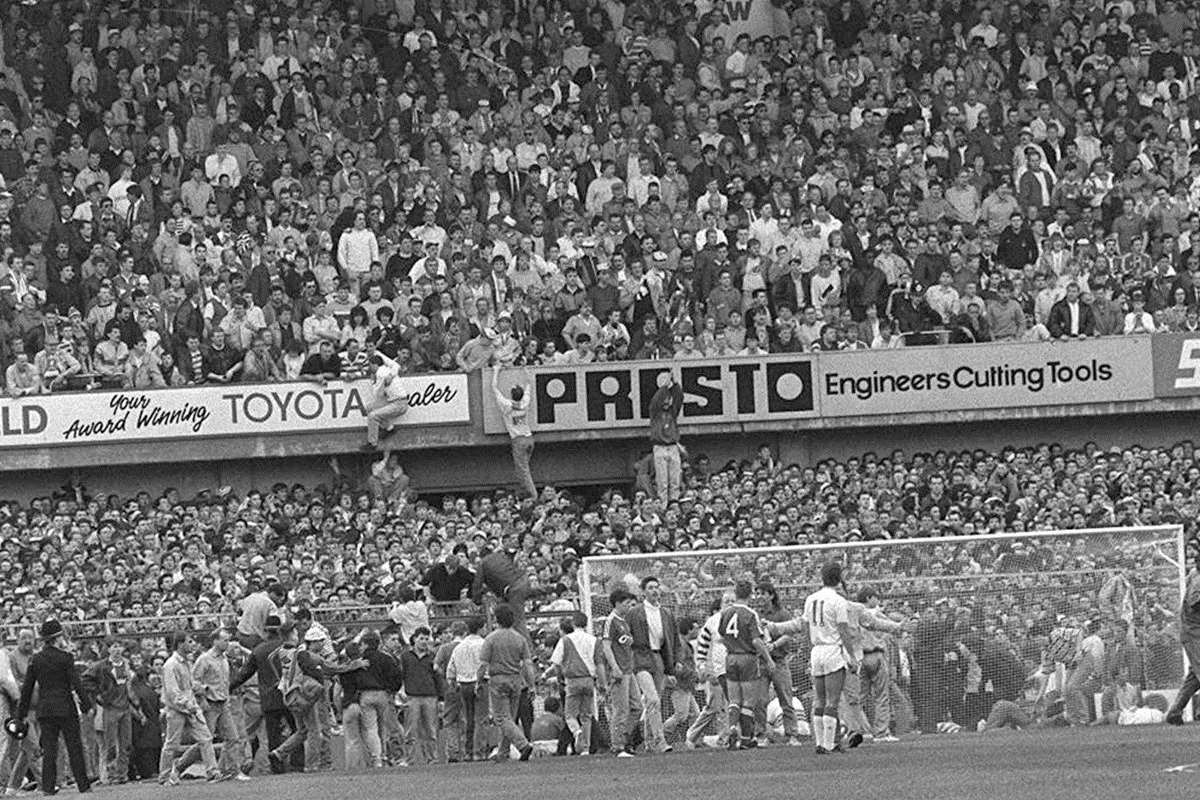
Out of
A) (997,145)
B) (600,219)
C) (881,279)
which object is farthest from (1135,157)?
(600,219)

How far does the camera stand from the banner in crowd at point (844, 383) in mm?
33375

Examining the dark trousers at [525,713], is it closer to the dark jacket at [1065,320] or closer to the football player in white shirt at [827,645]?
the football player in white shirt at [827,645]

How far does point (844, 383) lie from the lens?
110ft

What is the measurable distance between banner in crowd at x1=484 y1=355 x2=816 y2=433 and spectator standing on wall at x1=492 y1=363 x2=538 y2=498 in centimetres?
11

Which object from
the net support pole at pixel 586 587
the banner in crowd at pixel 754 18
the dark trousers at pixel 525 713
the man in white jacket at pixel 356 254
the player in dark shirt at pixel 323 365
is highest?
the banner in crowd at pixel 754 18

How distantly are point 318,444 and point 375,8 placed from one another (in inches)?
300

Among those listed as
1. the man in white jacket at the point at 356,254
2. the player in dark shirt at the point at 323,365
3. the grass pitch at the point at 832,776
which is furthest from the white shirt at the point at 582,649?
the man in white jacket at the point at 356,254

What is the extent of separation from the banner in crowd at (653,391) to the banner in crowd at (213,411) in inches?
27.6

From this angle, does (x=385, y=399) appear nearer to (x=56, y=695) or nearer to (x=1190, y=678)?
(x=56, y=695)

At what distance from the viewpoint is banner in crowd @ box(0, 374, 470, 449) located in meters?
32.8

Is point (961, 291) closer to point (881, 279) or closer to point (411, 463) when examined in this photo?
point (881, 279)

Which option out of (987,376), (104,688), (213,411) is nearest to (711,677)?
(104,688)

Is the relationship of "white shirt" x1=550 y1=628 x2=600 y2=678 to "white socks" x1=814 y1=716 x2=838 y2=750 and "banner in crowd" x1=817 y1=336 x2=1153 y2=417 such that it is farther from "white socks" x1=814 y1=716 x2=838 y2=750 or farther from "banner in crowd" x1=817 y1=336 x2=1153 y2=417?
"banner in crowd" x1=817 y1=336 x2=1153 y2=417

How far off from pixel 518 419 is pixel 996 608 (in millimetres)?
9093
